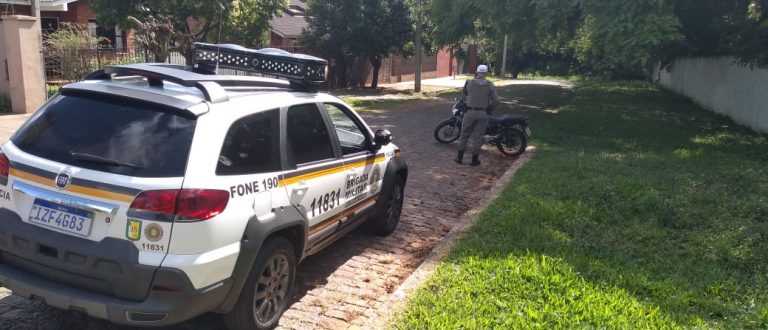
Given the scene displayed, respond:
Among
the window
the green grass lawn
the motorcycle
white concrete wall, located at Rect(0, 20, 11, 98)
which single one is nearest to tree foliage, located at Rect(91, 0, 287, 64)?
white concrete wall, located at Rect(0, 20, 11, 98)

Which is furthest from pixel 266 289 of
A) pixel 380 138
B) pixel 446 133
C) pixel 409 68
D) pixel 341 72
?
pixel 409 68

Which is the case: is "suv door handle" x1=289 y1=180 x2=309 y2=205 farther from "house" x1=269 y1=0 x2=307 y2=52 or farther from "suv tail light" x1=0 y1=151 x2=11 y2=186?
"house" x1=269 y1=0 x2=307 y2=52

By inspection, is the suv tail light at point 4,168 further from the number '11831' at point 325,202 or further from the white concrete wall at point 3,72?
the white concrete wall at point 3,72

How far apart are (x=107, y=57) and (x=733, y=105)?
1778 cm

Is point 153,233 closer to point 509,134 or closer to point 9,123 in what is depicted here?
point 509,134

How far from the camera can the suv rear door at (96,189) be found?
123 inches

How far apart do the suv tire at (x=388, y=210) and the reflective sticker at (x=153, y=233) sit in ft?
9.10

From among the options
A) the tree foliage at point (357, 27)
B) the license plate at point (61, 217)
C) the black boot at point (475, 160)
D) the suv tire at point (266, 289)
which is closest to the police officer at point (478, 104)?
the black boot at point (475, 160)

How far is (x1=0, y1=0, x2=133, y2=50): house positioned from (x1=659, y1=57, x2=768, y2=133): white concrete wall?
61.2ft

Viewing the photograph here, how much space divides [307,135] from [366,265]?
149 cm

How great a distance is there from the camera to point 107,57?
17.7 m

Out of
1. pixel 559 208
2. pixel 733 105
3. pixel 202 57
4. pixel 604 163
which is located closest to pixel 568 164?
pixel 604 163

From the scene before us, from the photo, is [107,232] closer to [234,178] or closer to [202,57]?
[234,178]

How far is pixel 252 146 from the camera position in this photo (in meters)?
3.71
